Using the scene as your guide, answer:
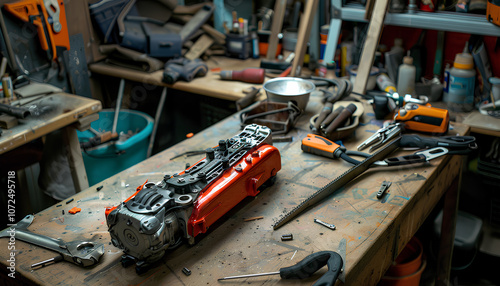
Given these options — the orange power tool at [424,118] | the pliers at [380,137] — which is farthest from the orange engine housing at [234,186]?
the orange power tool at [424,118]

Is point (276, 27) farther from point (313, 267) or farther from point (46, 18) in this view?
point (313, 267)

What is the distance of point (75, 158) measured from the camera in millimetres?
2225

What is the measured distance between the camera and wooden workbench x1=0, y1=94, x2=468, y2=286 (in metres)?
1.12

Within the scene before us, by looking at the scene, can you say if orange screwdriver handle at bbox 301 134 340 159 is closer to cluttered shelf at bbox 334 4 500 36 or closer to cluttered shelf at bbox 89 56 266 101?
cluttered shelf at bbox 89 56 266 101

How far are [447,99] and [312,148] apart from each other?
1.12 m

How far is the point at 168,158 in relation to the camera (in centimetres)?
172

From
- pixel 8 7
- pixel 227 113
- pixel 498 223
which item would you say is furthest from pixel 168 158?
pixel 498 223

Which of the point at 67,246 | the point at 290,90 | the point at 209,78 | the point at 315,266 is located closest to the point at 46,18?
the point at 209,78

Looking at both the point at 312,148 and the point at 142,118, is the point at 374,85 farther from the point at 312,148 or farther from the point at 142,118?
the point at 142,118

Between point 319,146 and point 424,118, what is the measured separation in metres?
0.49

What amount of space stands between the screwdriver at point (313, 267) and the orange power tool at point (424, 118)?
94 cm

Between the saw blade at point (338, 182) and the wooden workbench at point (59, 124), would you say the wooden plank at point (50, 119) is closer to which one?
the wooden workbench at point (59, 124)

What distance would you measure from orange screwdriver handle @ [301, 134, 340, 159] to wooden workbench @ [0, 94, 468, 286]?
0.03 m

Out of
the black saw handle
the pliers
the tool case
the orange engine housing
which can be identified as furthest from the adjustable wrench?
the tool case
